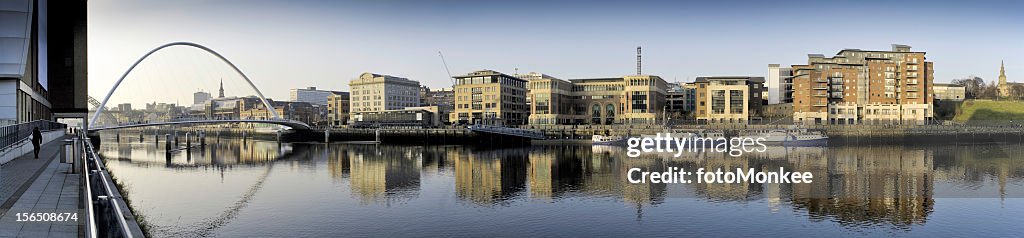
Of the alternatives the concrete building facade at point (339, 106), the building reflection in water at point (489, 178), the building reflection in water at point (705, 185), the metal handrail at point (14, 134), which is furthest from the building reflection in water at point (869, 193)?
the concrete building facade at point (339, 106)

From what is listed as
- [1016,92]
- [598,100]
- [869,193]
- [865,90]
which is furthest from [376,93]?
[1016,92]

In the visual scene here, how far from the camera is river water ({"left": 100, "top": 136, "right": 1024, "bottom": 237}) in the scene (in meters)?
23.5

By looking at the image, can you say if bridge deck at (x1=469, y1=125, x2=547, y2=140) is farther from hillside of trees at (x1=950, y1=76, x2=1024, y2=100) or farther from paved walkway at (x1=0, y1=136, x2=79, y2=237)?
hillside of trees at (x1=950, y1=76, x2=1024, y2=100)

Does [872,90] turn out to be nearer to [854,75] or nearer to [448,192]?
[854,75]

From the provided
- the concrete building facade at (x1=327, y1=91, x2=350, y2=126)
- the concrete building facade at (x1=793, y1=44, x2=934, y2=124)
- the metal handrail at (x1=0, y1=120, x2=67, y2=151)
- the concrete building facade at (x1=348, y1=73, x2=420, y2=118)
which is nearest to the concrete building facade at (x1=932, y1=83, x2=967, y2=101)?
the concrete building facade at (x1=793, y1=44, x2=934, y2=124)

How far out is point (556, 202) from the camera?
29.6 metres

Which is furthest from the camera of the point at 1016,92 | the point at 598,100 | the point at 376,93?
the point at 376,93

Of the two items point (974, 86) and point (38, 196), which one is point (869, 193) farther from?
point (974, 86)

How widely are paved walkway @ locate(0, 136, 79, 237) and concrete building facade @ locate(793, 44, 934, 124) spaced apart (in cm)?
10956

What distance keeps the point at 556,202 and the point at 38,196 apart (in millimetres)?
19741

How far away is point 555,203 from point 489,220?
5.17 metres

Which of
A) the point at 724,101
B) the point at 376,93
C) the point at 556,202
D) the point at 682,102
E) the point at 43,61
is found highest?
the point at 376,93

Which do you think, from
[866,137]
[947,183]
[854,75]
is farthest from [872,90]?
[947,183]

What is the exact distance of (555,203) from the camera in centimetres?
2933
